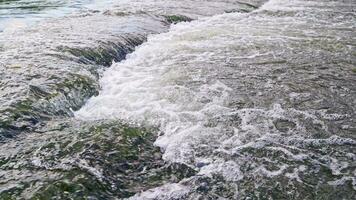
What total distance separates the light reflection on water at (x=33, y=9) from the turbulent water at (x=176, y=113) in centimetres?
156

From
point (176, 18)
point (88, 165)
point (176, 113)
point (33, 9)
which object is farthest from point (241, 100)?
point (33, 9)

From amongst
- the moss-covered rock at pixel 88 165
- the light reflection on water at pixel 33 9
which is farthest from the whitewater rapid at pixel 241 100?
the light reflection on water at pixel 33 9

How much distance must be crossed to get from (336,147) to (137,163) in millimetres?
2944

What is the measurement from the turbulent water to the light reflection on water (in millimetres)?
1555

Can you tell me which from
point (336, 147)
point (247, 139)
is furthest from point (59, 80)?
point (336, 147)

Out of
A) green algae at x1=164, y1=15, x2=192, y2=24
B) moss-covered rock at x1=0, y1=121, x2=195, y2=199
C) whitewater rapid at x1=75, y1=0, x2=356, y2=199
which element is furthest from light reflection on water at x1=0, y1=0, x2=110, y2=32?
moss-covered rock at x1=0, y1=121, x2=195, y2=199

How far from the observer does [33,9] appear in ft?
56.3

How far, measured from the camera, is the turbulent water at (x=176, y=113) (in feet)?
17.6

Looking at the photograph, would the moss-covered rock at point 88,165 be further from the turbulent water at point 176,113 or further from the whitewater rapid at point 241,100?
the whitewater rapid at point 241,100

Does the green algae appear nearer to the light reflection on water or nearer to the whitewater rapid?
the whitewater rapid

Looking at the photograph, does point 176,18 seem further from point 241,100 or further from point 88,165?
point 88,165

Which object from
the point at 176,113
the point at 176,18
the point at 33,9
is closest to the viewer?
the point at 176,113

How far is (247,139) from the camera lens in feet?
21.1

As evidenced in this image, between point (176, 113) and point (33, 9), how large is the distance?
39.4ft
